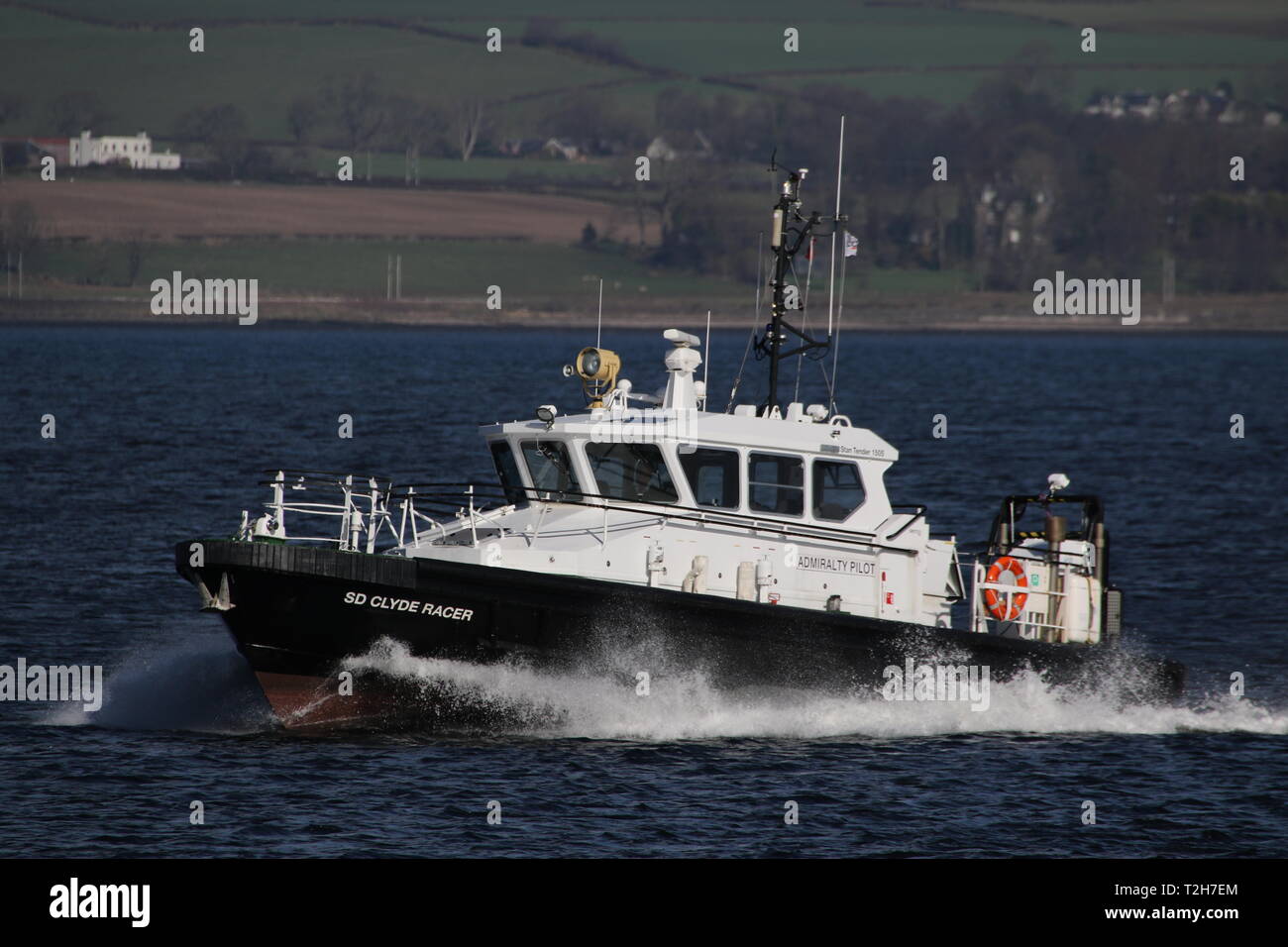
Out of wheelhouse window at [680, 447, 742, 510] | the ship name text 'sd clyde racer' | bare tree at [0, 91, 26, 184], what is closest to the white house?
bare tree at [0, 91, 26, 184]

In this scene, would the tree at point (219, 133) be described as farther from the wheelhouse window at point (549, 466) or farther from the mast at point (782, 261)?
the wheelhouse window at point (549, 466)

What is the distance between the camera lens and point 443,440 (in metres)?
48.5

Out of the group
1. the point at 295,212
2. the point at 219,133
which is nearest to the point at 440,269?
the point at 295,212

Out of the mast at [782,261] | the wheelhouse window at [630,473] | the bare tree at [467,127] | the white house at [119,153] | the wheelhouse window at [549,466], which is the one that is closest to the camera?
the wheelhouse window at [630,473]

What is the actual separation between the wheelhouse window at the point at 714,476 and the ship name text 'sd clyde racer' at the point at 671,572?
0.01m

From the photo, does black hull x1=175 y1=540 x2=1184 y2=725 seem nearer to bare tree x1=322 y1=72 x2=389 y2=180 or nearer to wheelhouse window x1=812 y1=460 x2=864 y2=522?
wheelhouse window x1=812 y1=460 x2=864 y2=522

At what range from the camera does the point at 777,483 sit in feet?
61.5

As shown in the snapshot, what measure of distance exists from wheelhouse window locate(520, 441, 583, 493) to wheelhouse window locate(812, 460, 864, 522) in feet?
8.29

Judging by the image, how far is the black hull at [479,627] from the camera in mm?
17141

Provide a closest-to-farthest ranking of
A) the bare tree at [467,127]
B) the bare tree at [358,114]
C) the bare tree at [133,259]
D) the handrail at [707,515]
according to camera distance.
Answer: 1. the handrail at [707,515]
2. the bare tree at [133,259]
3. the bare tree at [358,114]
4. the bare tree at [467,127]

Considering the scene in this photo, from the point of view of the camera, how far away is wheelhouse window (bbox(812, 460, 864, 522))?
18906 millimetres

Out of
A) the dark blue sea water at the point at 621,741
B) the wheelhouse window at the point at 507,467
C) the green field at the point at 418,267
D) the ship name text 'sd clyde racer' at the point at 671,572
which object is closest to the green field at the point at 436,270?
the green field at the point at 418,267
